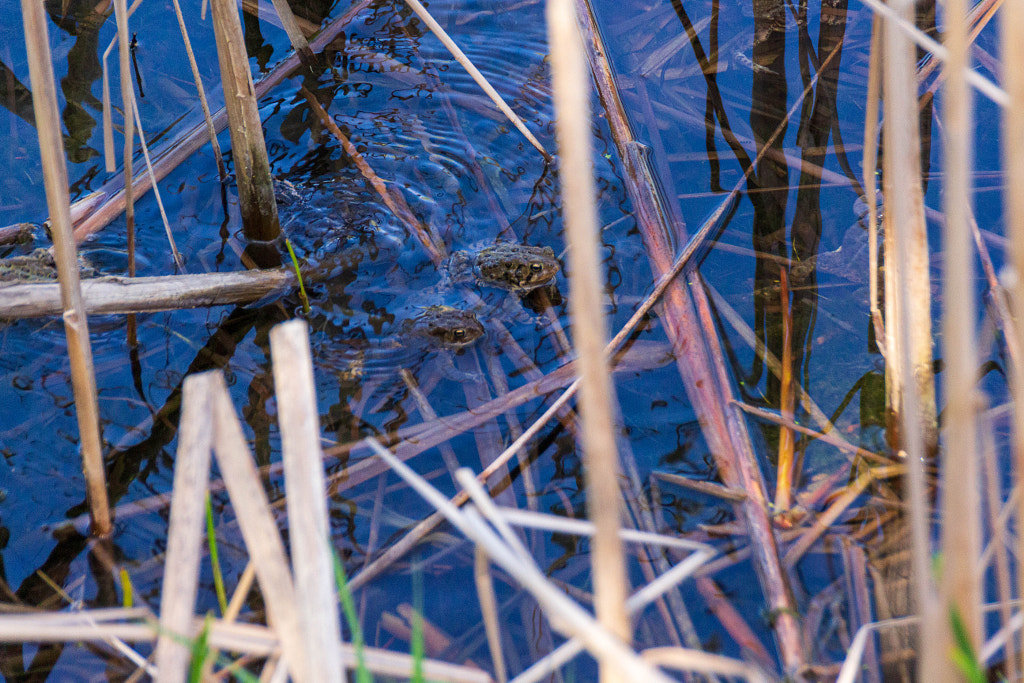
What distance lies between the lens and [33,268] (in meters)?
3.49

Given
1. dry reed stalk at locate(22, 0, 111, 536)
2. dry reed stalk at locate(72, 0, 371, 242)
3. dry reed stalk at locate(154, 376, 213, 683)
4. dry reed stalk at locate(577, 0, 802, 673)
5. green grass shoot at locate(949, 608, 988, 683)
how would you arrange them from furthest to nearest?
dry reed stalk at locate(72, 0, 371, 242) < dry reed stalk at locate(577, 0, 802, 673) < dry reed stalk at locate(22, 0, 111, 536) < dry reed stalk at locate(154, 376, 213, 683) < green grass shoot at locate(949, 608, 988, 683)

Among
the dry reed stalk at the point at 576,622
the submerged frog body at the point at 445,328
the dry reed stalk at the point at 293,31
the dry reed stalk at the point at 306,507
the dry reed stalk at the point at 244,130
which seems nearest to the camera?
the dry reed stalk at the point at 576,622

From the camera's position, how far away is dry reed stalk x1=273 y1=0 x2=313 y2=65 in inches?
185

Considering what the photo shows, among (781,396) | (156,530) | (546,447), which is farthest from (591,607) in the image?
(156,530)

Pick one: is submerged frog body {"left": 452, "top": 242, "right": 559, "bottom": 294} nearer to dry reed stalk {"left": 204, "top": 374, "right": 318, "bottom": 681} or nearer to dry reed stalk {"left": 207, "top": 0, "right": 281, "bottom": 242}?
dry reed stalk {"left": 207, "top": 0, "right": 281, "bottom": 242}

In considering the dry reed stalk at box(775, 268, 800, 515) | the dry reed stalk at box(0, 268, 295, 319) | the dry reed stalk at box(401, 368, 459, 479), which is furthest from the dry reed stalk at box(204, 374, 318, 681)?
the dry reed stalk at box(775, 268, 800, 515)

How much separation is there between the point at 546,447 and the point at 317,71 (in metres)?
3.58

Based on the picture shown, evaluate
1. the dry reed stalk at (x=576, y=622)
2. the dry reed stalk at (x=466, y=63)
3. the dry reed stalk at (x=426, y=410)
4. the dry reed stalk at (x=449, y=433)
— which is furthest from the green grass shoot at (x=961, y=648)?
the dry reed stalk at (x=466, y=63)

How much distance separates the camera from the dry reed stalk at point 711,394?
2365 millimetres

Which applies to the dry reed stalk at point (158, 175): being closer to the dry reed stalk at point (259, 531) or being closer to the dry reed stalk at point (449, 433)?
the dry reed stalk at point (449, 433)

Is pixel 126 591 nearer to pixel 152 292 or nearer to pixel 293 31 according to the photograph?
pixel 152 292

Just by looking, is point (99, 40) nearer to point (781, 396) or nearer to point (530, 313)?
point (530, 313)

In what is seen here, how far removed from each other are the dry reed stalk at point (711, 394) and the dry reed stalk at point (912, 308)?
457mm

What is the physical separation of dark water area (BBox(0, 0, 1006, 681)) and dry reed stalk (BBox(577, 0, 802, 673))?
61 mm
